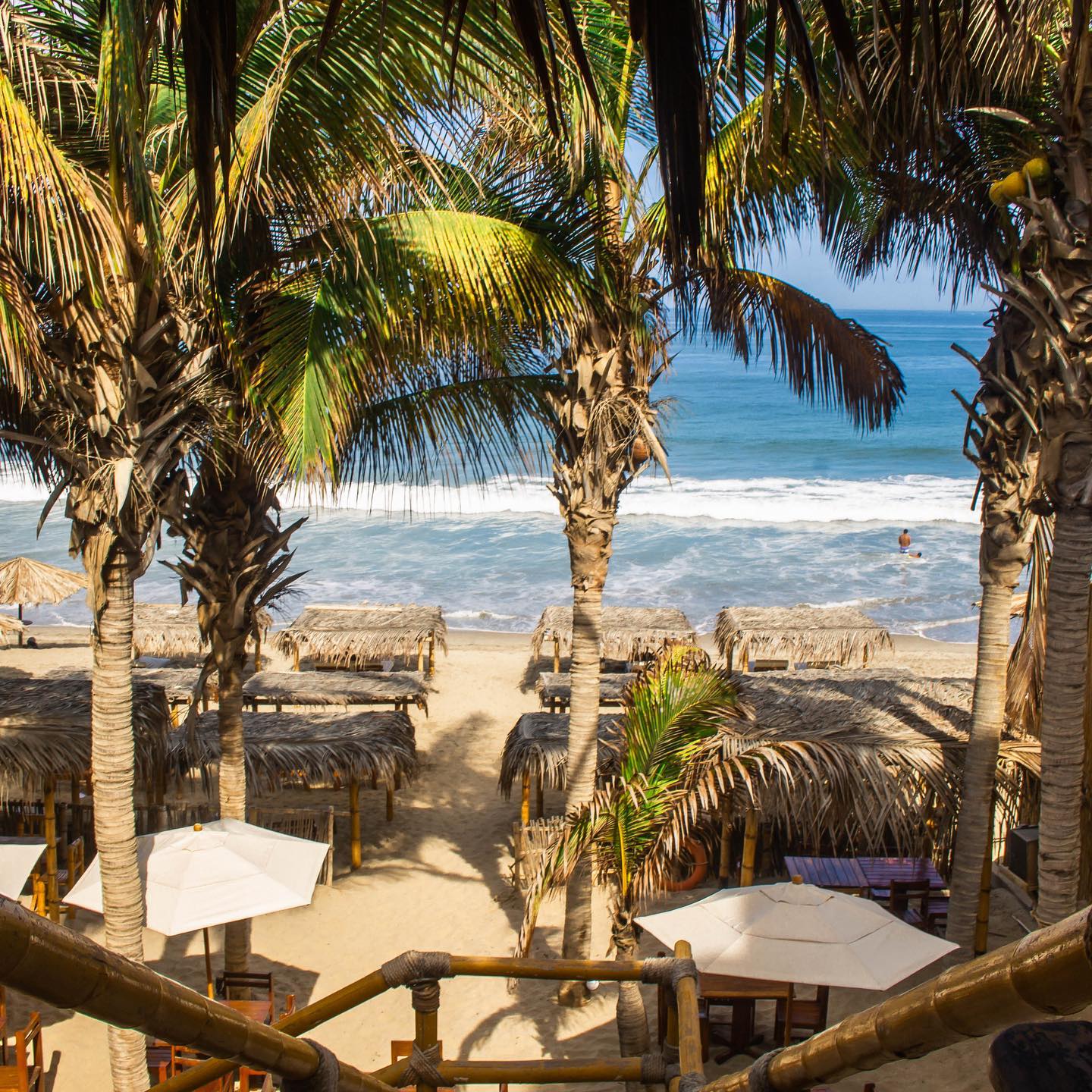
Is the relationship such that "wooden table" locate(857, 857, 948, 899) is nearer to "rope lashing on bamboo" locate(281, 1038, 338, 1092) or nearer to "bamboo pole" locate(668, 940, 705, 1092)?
"bamboo pole" locate(668, 940, 705, 1092)

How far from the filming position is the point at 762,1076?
A: 161cm

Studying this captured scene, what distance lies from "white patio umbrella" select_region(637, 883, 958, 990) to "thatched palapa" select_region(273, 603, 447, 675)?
869 centimetres

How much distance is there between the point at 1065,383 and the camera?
562 centimetres

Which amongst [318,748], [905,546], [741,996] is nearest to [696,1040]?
[741,996]

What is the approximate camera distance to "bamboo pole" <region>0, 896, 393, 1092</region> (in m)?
1.05

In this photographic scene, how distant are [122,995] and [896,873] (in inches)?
326

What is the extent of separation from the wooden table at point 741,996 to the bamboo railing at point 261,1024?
3.13 m

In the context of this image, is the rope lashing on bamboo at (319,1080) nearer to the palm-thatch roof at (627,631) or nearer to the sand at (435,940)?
the sand at (435,940)

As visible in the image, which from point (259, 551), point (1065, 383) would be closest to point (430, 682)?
point (259, 551)

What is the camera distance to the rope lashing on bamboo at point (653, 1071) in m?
2.89

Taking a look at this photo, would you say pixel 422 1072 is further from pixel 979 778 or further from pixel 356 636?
pixel 356 636

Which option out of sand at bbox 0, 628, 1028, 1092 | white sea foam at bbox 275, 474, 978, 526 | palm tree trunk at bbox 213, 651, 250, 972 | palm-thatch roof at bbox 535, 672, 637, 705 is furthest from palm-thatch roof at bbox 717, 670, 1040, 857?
white sea foam at bbox 275, 474, 978, 526

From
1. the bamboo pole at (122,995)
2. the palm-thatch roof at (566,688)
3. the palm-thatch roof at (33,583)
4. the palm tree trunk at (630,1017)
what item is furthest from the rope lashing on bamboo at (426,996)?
the palm-thatch roof at (33,583)

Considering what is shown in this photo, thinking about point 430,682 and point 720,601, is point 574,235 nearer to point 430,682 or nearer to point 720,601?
point 430,682
